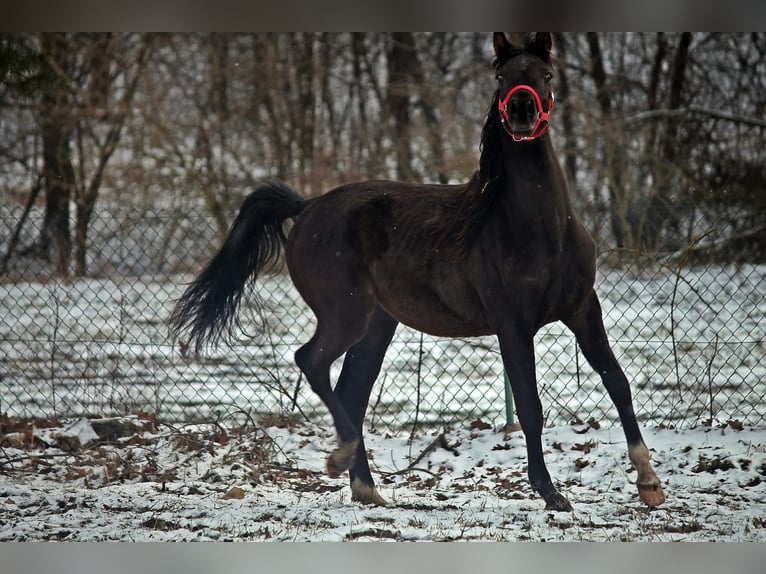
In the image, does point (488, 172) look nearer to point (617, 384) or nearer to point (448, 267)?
point (448, 267)

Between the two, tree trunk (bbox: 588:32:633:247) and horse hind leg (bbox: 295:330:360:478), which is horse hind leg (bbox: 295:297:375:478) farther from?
tree trunk (bbox: 588:32:633:247)

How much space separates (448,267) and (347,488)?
55.9 inches

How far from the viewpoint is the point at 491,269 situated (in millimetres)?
3926

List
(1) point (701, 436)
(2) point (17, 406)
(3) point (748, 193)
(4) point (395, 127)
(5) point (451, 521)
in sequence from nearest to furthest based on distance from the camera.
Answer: (5) point (451, 521) → (1) point (701, 436) → (2) point (17, 406) → (3) point (748, 193) → (4) point (395, 127)

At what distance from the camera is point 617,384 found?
3977 mm

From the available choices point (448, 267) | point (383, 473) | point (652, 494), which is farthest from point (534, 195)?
point (383, 473)

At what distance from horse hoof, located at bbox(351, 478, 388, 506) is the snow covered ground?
0.08 metres

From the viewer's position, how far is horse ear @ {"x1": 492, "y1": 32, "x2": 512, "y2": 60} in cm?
386

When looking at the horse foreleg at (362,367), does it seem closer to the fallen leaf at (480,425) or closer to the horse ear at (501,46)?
the fallen leaf at (480,425)

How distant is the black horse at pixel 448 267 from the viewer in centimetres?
384

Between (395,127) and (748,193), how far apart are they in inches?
Answer: 211
